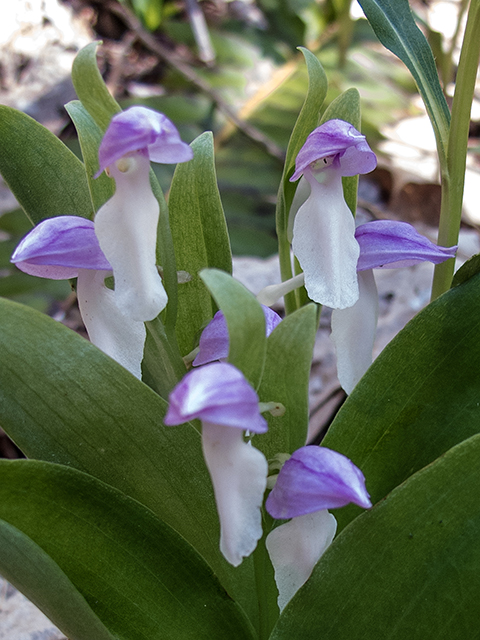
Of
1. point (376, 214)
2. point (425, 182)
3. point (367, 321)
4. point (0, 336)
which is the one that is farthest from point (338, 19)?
point (0, 336)

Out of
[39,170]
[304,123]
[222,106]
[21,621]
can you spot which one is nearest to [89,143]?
[39,170]

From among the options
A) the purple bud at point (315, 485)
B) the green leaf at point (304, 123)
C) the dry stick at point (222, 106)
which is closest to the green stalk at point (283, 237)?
the green leaf at point (304, 123)

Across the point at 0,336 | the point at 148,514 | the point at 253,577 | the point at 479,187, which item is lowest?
the point at 479,187

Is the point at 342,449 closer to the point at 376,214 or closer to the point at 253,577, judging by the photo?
the point at 253,577

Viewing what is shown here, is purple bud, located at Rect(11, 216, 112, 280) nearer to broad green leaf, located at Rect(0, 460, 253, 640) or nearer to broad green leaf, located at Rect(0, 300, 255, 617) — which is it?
broad green leaf, located at Rect(0, 300, 255, 617)

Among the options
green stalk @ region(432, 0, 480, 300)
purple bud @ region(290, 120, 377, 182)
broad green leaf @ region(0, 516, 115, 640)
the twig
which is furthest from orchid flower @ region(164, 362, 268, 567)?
the twig

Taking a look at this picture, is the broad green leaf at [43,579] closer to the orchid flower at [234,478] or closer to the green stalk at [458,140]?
the orchid flower at [234,478]

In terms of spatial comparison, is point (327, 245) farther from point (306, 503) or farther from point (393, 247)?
point (306, 503)
